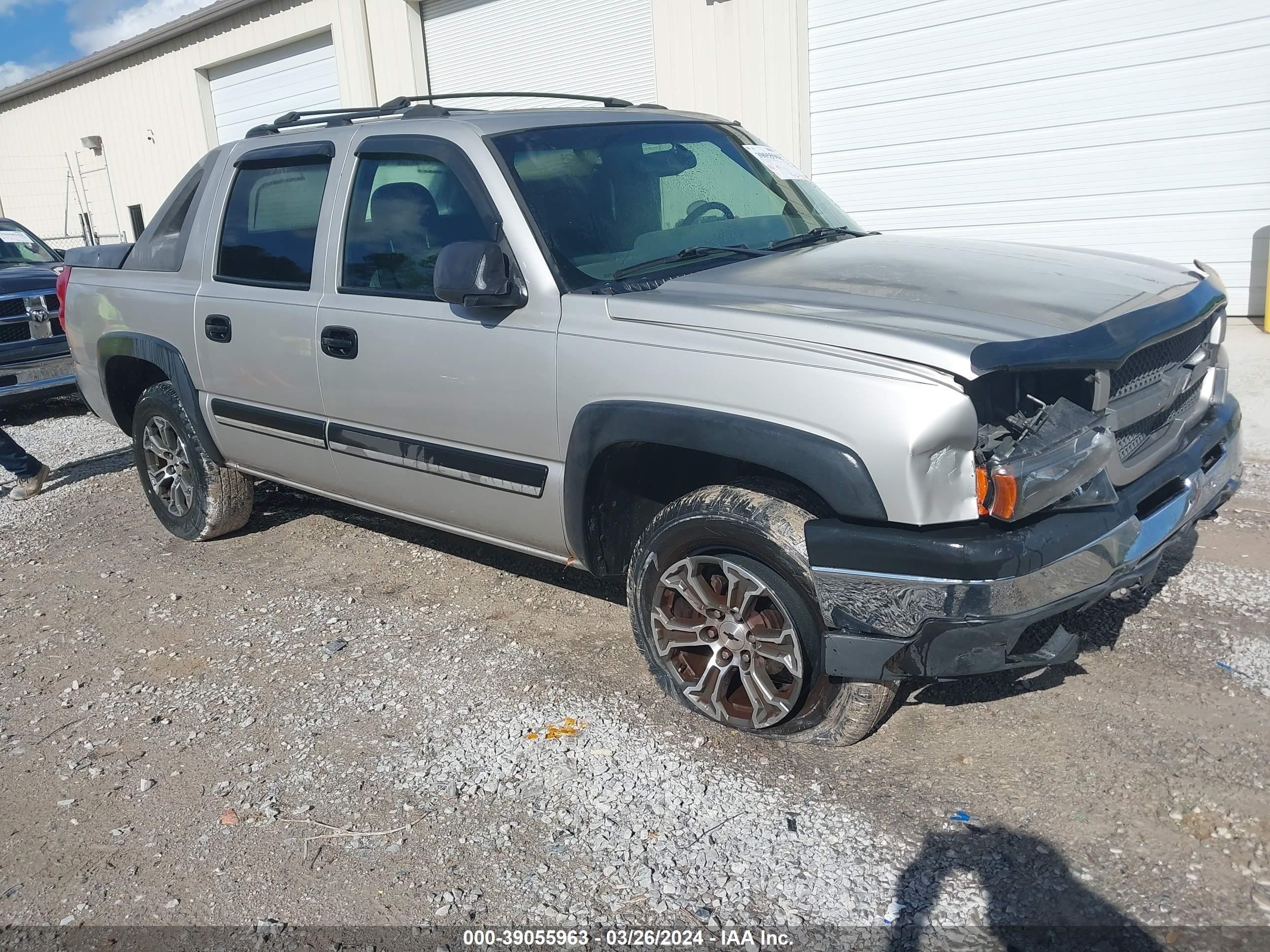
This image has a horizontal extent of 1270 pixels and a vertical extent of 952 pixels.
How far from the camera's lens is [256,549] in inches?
214

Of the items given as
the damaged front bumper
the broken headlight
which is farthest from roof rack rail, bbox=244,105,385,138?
the broken headlight

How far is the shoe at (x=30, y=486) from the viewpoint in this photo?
22.1 feet

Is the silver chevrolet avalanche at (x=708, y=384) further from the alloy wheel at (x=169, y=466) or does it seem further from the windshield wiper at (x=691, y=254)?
the alloy wheel at (x=169, y=466)

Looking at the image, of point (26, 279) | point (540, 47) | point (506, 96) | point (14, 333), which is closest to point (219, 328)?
point (506, 96)

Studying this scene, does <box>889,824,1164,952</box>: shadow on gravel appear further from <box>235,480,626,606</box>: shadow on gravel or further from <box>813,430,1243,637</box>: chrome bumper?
<box>235,480,626,606</box>: shadow on gravel

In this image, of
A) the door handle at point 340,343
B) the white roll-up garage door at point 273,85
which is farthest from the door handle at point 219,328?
the white roll-up garage door at point 273,85

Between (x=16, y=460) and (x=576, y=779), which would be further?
(x=16, y=460)

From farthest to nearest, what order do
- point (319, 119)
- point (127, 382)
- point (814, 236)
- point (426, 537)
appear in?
point (127, 382)
point (426, 537)
point (319, 119)
point (814, 236)

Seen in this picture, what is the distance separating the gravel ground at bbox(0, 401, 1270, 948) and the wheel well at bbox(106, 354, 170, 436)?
57.6 inches

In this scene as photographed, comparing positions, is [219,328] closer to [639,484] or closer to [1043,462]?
[639,484]

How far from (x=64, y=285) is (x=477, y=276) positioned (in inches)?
142

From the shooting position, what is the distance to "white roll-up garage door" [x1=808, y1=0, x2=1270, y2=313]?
720 centimetres

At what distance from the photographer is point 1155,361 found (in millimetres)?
3166

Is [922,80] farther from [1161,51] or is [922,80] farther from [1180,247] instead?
[1180,247]
